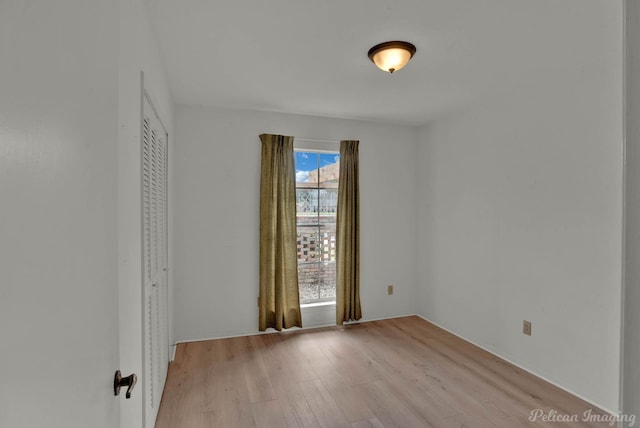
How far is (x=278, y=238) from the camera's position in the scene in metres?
3.67

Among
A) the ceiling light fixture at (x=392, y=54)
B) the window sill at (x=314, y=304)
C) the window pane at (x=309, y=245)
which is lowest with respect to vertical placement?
the window sill at (x=314, y=304)

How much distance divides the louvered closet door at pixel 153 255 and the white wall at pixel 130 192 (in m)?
0.18

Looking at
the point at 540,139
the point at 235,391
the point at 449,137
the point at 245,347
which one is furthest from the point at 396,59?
the point at 245,347

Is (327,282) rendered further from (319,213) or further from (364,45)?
(364,45)

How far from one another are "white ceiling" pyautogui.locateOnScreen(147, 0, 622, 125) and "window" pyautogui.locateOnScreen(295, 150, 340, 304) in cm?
90

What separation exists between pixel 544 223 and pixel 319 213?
228 centimetres

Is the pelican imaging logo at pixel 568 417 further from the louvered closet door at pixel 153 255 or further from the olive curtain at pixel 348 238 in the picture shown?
the louvered closet door at pixel 153 255

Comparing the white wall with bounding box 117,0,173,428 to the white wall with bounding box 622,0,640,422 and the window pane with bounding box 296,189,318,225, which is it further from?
the window pane with bounding box 296,189,318,225

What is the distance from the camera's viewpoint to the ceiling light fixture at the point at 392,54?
2.13 meters

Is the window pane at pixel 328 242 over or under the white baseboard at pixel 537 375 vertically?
over

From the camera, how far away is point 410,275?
4.38 metres

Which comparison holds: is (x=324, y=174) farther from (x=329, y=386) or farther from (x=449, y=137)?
(x=329, y=386)

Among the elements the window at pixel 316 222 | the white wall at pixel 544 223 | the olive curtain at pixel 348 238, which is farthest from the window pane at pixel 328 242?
the white wall at pixel 544 223

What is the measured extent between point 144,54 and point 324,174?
254cm
